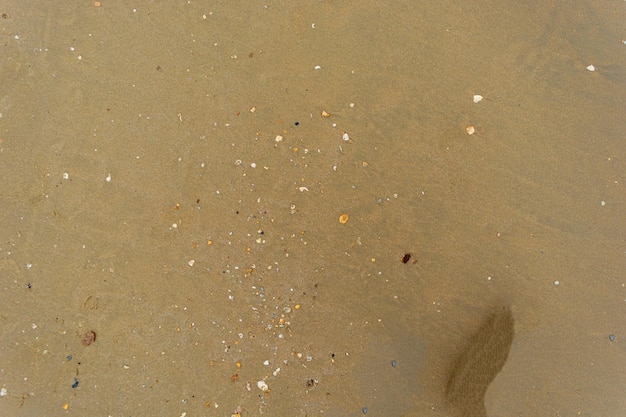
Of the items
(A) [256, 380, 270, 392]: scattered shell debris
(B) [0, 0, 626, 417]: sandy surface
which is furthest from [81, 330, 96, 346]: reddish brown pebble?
(A) [256, 380, 270, 392]: scattered shell debris

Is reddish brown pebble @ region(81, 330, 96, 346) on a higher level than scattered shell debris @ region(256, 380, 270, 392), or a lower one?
higher

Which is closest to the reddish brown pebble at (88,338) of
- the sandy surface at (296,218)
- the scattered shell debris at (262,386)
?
the sandy surface at (296,218)

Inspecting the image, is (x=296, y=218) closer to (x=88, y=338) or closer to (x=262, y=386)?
(x=262, y=386)

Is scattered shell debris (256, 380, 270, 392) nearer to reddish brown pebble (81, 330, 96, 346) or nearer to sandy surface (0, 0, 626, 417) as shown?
sandy surface (0, 0, 626, 417)

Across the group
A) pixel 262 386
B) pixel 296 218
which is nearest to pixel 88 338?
pixel 262 386

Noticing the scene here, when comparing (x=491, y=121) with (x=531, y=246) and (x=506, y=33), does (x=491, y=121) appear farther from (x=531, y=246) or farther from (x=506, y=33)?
(x=531, y=246)

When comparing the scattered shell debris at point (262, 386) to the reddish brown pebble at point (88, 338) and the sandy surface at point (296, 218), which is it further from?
the reddish brown pebble at point (88, 338)
